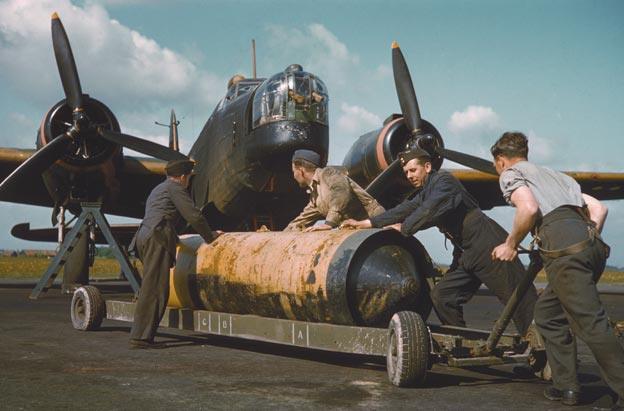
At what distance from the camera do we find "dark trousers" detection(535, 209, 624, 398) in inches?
165

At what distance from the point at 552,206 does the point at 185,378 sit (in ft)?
9.82

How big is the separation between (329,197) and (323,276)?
138cm

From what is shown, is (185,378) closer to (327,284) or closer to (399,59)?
(327,284)

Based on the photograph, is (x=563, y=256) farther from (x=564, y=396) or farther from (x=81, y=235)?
(x=81, y=235)

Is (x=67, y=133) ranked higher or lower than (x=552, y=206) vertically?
higher

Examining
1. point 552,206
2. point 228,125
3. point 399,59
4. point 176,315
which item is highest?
point 399,59

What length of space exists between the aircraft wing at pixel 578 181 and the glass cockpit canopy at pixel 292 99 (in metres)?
8.18

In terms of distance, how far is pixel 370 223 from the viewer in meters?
6.10

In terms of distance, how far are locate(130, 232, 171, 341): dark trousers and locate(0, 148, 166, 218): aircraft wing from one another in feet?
32.2

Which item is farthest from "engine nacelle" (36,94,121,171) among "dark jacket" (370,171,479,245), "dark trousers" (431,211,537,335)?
"dark trousers" (431,211,537,335)

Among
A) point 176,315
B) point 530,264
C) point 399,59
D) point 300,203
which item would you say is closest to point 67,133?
point 300,203

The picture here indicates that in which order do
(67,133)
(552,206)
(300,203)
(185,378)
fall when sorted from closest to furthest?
(552,206) < (185,378) < (300,203) < (67,133)

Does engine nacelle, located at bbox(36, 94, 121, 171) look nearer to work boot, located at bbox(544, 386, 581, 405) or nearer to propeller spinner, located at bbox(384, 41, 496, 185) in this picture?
propeller spinner, located at bbox(384, 41, 496, 185)

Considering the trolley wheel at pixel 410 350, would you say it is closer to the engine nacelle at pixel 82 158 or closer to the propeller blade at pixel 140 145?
the propeller blade at pixel 140 145
